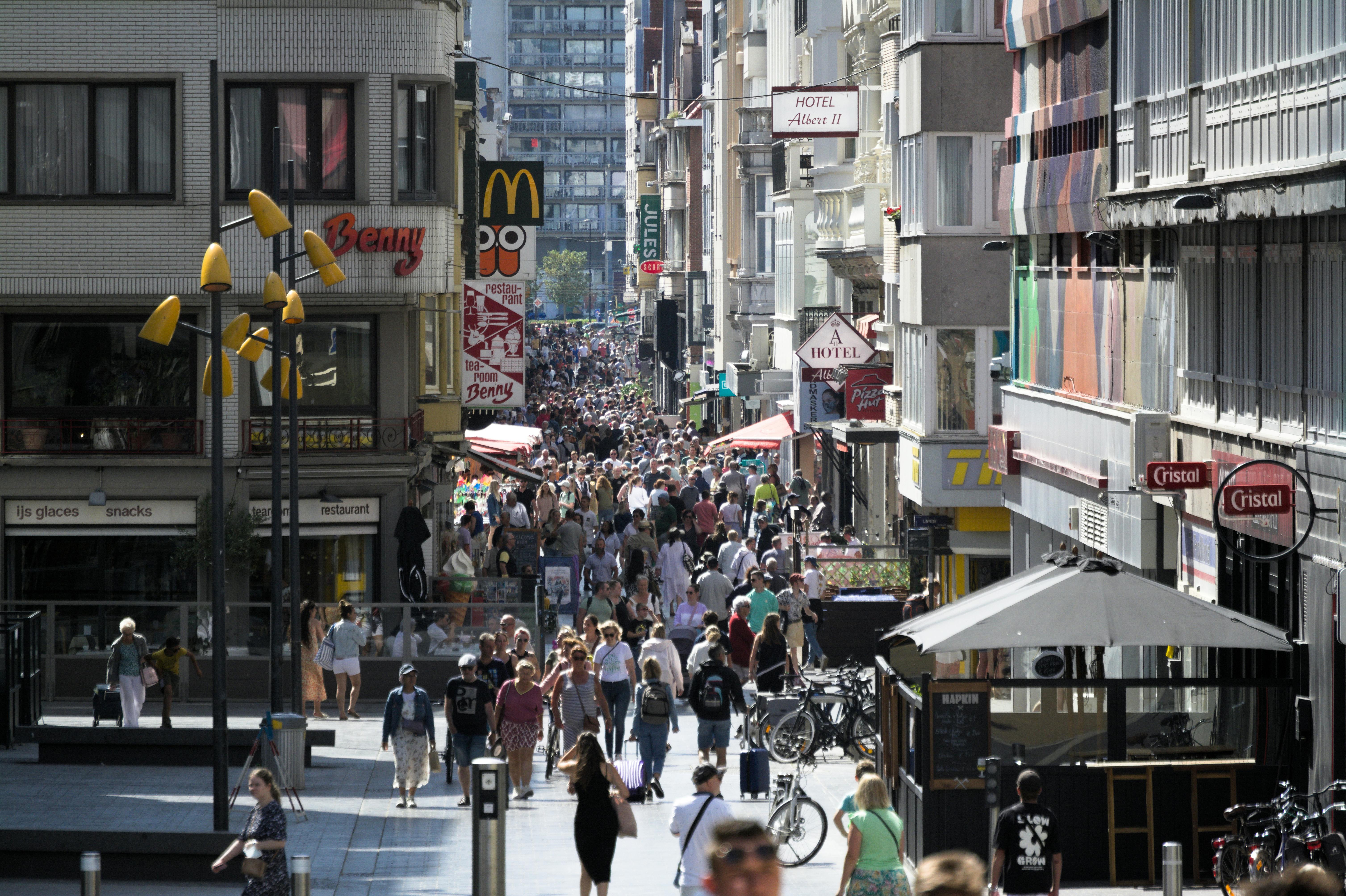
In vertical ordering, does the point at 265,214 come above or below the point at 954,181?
below

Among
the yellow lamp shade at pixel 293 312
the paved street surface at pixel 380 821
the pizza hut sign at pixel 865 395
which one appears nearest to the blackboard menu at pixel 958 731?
the paved street surface at pixel 380 821

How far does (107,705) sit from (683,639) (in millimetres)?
7545

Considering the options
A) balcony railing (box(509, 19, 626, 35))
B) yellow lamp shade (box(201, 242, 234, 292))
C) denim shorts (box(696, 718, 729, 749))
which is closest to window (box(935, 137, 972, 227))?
denim shorts (box(696, 718, 729, 749))

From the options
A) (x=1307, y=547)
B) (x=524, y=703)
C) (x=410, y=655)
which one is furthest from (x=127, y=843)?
(x=410, y=655)

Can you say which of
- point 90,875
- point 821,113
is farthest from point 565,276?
point 90,875

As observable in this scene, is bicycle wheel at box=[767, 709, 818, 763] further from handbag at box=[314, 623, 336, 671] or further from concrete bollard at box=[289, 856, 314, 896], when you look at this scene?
concrete bollard at box=[289, 856, 314, 896]

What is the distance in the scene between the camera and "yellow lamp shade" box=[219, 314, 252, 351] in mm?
17750

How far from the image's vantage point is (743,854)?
21.1 ft

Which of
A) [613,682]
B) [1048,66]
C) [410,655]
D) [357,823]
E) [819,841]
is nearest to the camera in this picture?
[819,841]

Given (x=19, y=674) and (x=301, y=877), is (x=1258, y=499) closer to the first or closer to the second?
(x=301, y=877)

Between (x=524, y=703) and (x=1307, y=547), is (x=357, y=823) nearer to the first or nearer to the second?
(x=524, y=703)

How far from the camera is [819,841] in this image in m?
16.4

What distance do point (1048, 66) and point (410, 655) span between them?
11.3 m

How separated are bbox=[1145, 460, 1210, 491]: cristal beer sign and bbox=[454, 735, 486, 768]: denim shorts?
6.93m
